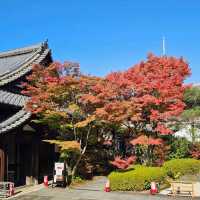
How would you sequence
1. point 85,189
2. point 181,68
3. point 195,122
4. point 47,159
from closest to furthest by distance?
point 85,189
point 47,159
point 181,68
point 195,122

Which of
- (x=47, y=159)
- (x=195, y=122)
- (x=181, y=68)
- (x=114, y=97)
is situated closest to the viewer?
(x=114, y=97)

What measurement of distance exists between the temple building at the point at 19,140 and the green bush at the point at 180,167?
9.37 metres

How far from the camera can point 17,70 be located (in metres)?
28.7

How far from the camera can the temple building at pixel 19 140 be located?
2358cm

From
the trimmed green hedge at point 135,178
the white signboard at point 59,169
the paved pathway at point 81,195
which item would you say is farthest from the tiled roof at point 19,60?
the trimmed green hedge at point 135,178

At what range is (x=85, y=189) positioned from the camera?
2416 centimetres

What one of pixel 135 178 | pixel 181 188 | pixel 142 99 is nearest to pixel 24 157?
pixel 135 178

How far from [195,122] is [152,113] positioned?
17.6 meters

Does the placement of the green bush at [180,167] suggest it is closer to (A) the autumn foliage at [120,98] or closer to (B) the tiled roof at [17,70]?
(A) the autumn foliage at [120,98]

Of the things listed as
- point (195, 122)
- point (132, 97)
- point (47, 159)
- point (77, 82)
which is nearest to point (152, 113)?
point (132, 97)

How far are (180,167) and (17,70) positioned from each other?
1518 centimetres

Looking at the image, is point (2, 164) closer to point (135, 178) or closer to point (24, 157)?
point (24, 157)

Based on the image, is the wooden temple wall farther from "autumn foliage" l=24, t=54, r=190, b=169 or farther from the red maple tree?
the red maple tree

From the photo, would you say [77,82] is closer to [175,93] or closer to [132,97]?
[132,97]
